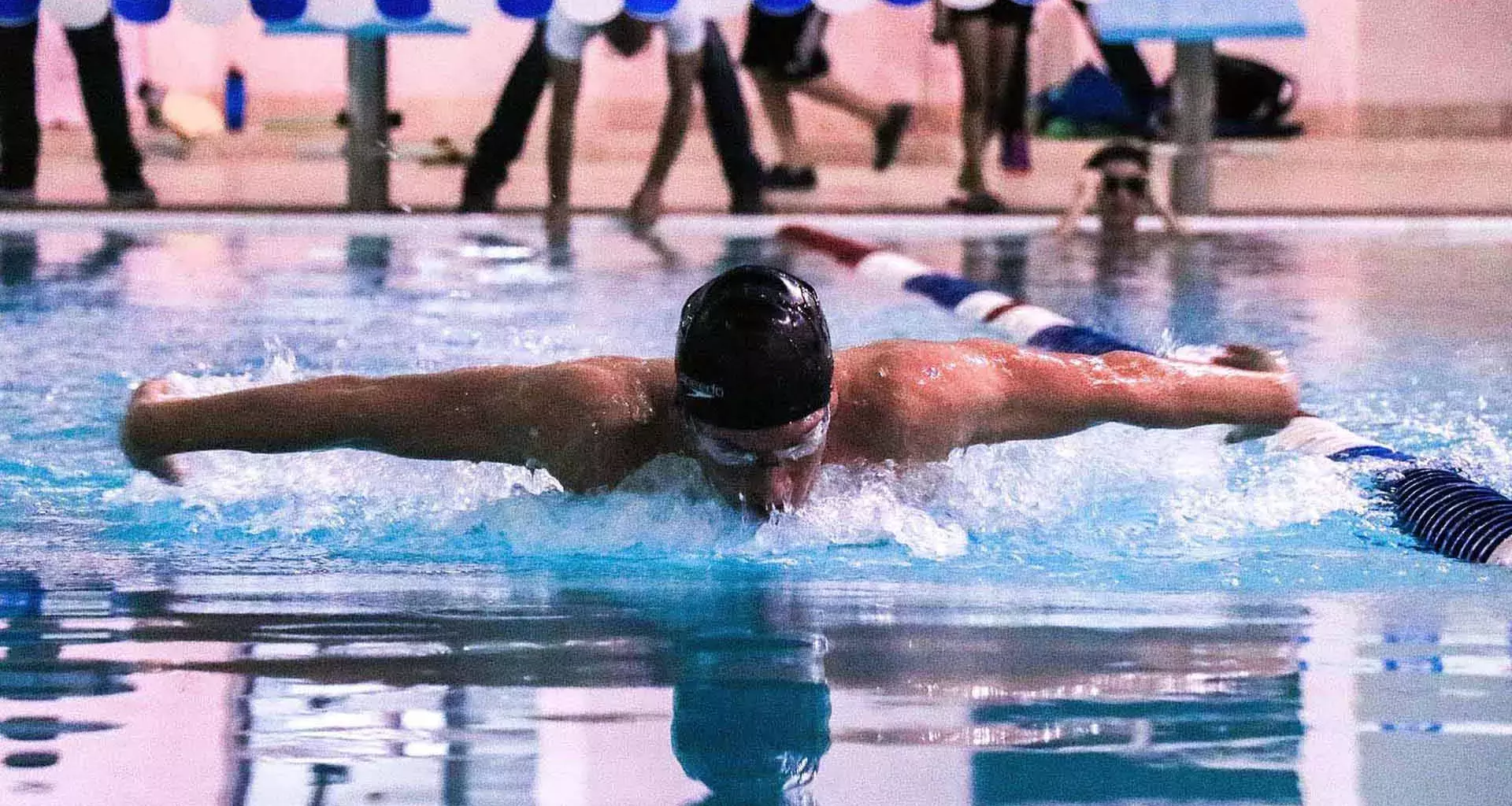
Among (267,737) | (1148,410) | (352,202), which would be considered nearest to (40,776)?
(267,737)

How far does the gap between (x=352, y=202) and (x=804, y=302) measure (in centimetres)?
662

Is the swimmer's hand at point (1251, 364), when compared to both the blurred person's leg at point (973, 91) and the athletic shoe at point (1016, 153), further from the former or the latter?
the athletic shoe at point (1016, 153)

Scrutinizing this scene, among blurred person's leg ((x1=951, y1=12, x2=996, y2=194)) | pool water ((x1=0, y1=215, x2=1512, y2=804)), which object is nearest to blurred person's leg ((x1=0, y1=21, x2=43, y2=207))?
pool water ((x1=0, y1=215, x2=1512, y2=804))

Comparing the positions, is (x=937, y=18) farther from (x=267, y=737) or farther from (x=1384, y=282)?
(x=267, y=737)

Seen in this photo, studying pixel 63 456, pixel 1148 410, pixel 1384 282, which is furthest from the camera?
pixel 1384 282

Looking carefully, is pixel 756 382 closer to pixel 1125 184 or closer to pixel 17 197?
pixel 1125 184

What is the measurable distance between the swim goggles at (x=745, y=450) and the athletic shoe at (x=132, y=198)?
6.67m

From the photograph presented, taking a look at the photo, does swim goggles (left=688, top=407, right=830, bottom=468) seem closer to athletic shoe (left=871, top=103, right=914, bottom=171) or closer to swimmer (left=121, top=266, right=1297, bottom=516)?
swimmer (left=121, top=266, right=1297, bottom=516)

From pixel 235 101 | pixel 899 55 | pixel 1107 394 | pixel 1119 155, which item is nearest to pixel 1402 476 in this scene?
pixel 1107 394

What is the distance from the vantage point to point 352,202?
905cm

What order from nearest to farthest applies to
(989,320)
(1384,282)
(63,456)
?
(63,456)
(989,320)
(1384,282)

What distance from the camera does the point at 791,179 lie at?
A: 10.9m

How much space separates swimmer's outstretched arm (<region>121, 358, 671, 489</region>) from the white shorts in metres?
4.90

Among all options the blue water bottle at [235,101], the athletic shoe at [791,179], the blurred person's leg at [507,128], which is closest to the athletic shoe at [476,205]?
the blurred person's leg at [507,128]
